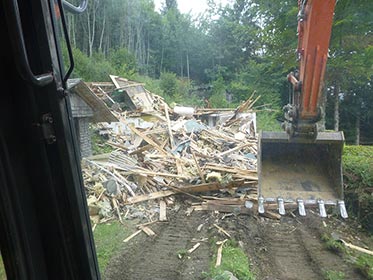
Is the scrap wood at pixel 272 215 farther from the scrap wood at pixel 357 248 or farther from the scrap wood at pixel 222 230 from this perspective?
the scrap wood at pixel 357 248

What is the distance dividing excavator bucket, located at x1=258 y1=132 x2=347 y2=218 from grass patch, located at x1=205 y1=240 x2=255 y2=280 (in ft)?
2.52

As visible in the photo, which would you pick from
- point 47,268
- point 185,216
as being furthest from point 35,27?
point 185,216

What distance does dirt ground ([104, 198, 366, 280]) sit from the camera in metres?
3.30

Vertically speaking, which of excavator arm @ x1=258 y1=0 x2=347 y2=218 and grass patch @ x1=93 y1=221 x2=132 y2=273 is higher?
excavator arm @ x1=258 y1=0 x2=347 y2=218

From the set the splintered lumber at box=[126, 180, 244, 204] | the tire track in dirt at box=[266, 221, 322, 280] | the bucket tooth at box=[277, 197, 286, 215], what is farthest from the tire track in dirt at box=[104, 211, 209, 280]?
the bucket tooth at box=[277, 197, 286, 215]

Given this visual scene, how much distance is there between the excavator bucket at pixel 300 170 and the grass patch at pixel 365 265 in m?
0.97

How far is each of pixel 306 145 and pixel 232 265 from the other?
143cm

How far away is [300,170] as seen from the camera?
323cm

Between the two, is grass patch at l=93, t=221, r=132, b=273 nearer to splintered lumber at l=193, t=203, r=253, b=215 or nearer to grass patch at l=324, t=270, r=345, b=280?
splintered lumber at l=193, t=203, r=253, b=215

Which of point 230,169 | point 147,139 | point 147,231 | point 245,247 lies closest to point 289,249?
point 245,247

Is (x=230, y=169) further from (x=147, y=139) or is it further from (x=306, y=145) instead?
(x=306, y=145)

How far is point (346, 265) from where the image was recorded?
3.42 m

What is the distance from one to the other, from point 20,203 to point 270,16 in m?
6.14

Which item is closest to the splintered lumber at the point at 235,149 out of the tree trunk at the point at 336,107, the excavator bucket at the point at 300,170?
the tree trunk at the point at 336,107
